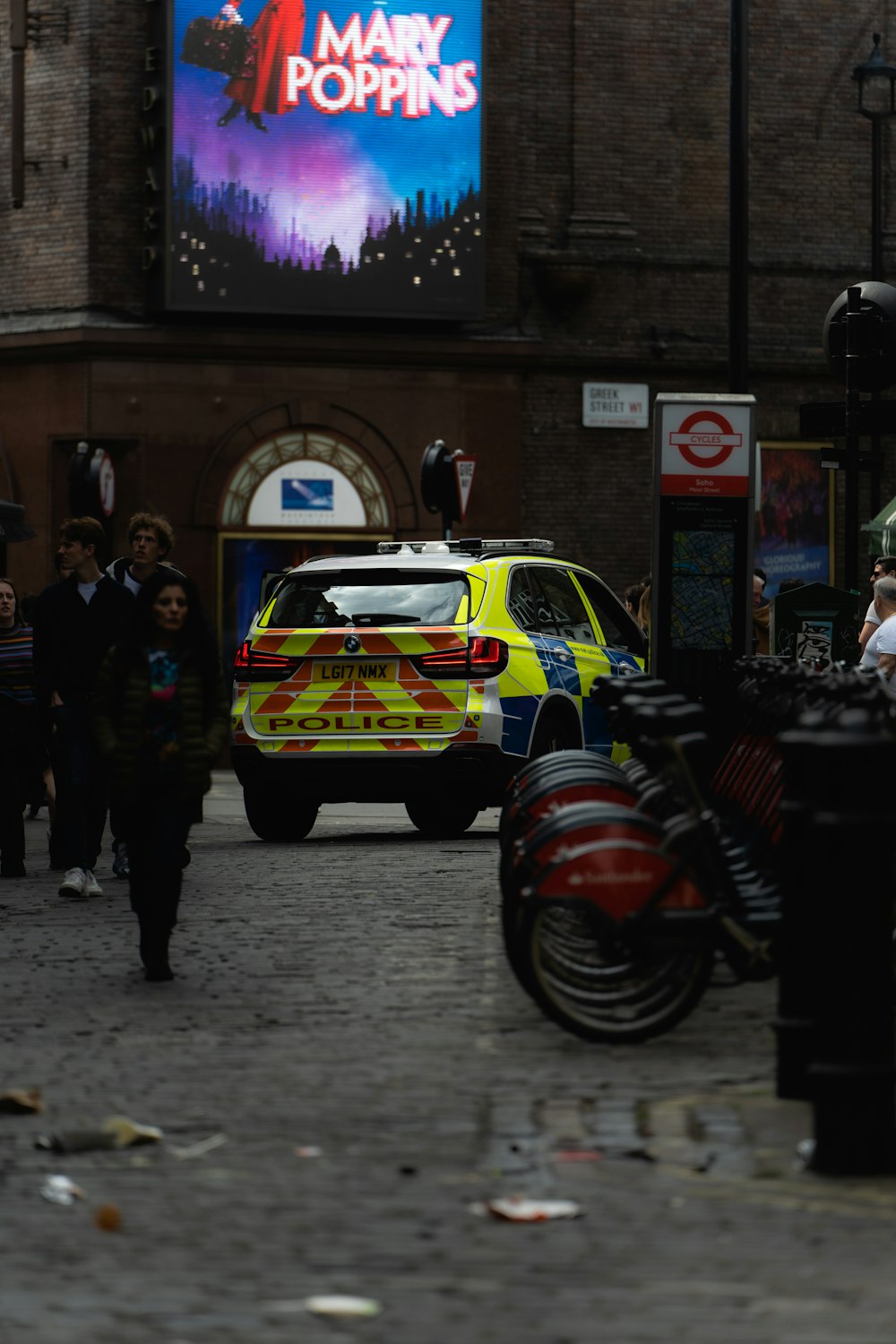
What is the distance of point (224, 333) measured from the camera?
26375 millimetres

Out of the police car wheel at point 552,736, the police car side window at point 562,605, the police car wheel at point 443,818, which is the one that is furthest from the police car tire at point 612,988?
the police car wheel at point 443,818

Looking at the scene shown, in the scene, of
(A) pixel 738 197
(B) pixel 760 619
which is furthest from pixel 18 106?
(B) pixel 760 619

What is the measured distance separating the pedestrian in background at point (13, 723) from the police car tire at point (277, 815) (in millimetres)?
1462

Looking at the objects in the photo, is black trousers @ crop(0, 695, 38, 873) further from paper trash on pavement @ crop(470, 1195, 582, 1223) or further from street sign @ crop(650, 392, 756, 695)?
paper trash on pavement @ crop(470, 1195, 582, 1223)

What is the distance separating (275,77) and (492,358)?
12.9 feet

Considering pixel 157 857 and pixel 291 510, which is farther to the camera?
pixel 291 510

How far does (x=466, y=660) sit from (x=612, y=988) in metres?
6.87

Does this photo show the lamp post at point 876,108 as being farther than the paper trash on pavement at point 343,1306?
Yes

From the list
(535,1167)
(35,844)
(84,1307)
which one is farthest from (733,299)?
(84,1307)

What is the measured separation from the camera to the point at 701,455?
13867 millimetres

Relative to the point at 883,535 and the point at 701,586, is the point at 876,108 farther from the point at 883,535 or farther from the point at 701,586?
the point at 701,586

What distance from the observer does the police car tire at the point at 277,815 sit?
1498 cm

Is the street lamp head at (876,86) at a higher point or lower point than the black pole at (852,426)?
higher

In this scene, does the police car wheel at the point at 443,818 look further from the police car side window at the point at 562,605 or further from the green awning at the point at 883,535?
the green awning at the point at 883,535
